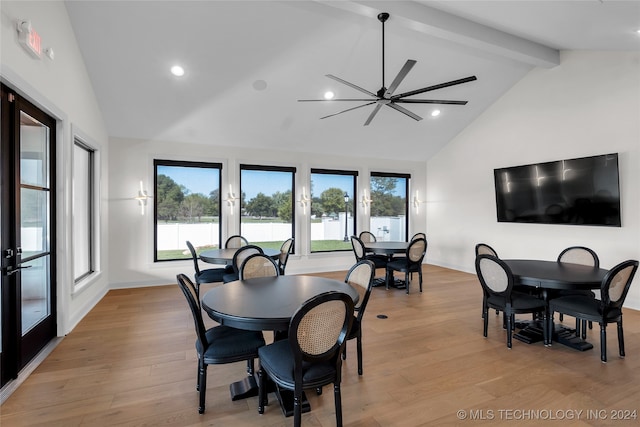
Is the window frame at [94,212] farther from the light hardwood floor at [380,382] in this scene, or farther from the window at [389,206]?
the window at [389,206]

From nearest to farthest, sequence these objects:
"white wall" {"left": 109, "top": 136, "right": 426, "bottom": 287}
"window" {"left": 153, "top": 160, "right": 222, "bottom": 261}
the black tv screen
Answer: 1. the black tv screen
2. "white wall" {"left": 109, "top": 136, "right": 426, "bottom": 287}
3. "window" {"left": 153, "top": 160, "right": 222, "bottom": 261}

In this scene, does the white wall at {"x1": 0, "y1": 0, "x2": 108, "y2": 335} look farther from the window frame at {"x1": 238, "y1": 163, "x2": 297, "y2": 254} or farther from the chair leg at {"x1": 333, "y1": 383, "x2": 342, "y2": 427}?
the chair leg at {"x1": 333, "y1": 383, "x2": 342, "y2": 427}

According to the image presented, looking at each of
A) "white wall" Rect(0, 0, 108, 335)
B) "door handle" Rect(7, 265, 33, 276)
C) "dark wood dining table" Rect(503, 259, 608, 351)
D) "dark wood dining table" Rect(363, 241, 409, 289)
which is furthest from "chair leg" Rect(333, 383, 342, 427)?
"dark wood dining table" Rect(363, 241, 409, 289)

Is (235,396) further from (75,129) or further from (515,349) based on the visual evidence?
(75,129)

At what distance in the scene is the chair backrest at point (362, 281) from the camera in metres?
2.74

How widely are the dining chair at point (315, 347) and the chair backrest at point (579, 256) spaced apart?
3.84 m

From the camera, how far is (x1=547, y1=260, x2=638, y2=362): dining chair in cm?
296

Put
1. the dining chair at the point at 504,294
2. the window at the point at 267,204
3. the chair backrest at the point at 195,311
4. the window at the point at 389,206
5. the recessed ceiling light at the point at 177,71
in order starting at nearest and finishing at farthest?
the chair backrest at the point at 195,311 → the dining chair at the point at 504,294 → the recessed ceiling light at the point at 177,71 → the window at the point at 267,204 → the window at the point at 389,206

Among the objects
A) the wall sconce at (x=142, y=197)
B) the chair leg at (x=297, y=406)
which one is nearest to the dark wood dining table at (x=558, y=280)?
the chair leg at (x=297, y=406)

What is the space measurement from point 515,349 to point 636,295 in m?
2.79

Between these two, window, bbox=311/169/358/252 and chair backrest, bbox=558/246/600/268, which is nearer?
chair backrest, bbox=558/246/600/268

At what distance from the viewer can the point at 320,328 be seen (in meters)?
1.88

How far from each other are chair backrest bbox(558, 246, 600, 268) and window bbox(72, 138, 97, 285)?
21.3 feet

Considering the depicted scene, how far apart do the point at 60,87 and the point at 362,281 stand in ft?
12.4
